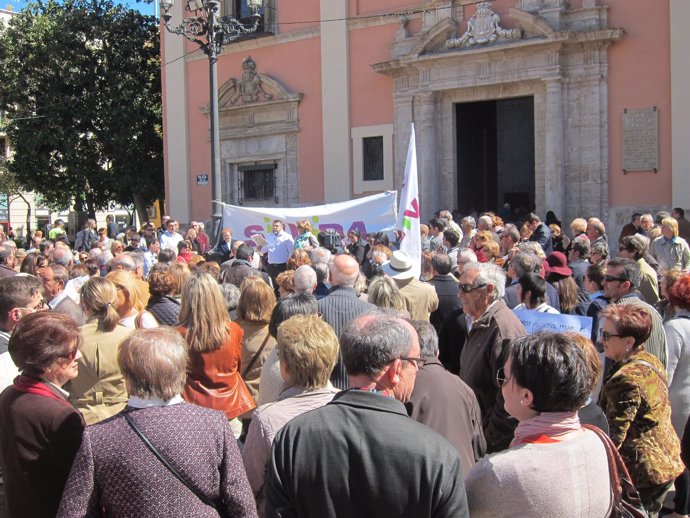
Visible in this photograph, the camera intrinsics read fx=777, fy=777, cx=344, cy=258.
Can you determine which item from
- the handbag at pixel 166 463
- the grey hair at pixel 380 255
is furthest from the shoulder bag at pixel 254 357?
the grey hair at pixel 380 255

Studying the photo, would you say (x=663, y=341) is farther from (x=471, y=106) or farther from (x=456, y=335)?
(x=471, y=106)

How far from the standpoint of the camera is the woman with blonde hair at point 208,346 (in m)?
4.63

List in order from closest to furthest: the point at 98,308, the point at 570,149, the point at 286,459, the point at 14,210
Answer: the point at 286,459, the point at 98,308, the point at 570,149, the point at 14,210

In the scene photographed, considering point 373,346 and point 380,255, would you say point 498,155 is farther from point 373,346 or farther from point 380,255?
point 373,346

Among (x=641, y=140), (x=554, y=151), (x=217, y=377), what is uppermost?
(x=641, y=140)

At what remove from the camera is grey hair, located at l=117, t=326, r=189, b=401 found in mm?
2768

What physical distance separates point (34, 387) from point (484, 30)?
47.9ft

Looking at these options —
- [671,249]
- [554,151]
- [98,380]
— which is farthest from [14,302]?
[554,151]

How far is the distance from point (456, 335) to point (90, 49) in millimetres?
23900

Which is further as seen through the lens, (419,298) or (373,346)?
(419,298)

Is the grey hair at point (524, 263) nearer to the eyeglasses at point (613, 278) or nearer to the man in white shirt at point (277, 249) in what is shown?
the eyeglasses at point (613, 278)

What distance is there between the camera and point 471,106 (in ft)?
61.3

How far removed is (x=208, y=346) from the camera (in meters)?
4.62

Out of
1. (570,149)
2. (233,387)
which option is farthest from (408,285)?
(570,149)
